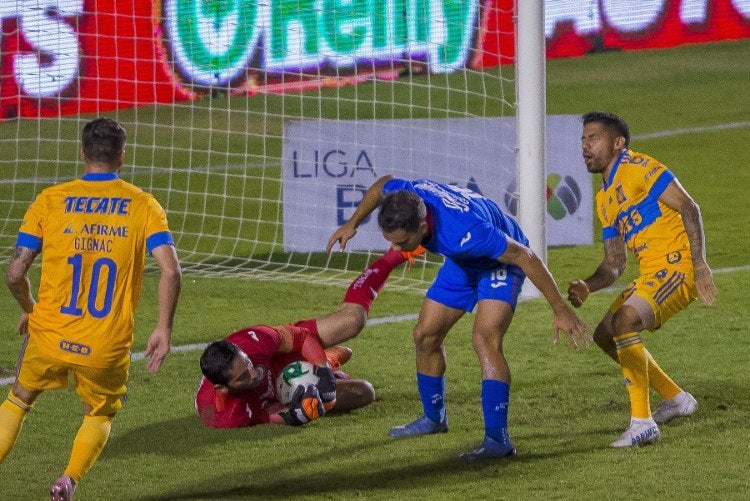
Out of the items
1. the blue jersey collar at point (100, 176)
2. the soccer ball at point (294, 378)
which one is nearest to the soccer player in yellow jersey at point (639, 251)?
the soccer ball at point (294, 378)

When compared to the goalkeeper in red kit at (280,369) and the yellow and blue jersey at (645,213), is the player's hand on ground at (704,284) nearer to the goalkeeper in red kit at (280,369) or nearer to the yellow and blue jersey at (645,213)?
the yellow and blue jersey at (645,213)

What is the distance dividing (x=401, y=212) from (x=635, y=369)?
1.41m

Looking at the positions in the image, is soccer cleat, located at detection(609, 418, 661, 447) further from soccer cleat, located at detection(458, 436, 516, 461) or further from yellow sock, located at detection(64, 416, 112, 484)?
yellow sock, located at detection(64, 416, 112, 484)

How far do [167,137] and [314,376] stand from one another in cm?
1526

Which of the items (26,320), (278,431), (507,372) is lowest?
(278,431)

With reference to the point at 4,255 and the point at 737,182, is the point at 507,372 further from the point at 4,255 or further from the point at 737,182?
the point at 737,182

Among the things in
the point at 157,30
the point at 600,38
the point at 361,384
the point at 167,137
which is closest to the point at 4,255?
the point at 157,30

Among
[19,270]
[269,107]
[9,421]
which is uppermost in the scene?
[269,107]

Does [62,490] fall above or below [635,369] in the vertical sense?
below

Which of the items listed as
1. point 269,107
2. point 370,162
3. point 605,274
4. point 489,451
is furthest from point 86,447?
point 269,107

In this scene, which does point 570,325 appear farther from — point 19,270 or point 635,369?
point 19,270

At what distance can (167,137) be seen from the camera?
2058cm

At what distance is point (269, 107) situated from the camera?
63.1ft

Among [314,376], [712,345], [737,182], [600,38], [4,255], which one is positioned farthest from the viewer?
[600,38]
